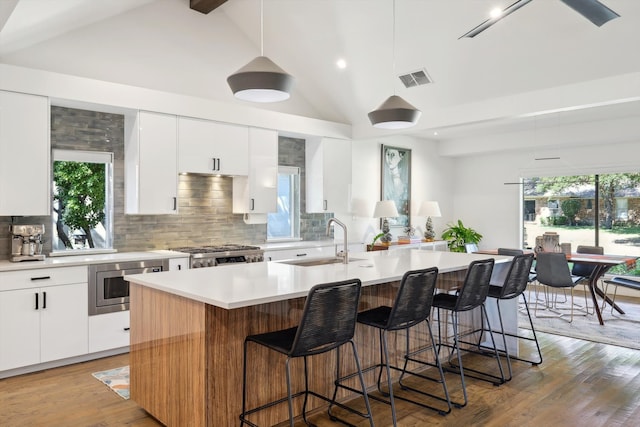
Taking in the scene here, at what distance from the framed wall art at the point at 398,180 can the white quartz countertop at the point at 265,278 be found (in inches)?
151

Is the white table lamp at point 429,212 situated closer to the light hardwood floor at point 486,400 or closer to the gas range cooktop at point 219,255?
the gas range cooktop at point 219,255

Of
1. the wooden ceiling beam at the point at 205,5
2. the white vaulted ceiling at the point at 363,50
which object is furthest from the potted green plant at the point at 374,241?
the wooden ceiling beam at the point at 205,5

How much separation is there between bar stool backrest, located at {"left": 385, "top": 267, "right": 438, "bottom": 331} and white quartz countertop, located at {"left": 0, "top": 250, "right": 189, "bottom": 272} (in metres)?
2.65

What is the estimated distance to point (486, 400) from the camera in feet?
11.0

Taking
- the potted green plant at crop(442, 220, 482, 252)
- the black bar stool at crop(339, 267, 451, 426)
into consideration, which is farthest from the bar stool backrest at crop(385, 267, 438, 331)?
the potted green plant at crop(442, 220, 482, 252)

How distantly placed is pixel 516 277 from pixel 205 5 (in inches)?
172

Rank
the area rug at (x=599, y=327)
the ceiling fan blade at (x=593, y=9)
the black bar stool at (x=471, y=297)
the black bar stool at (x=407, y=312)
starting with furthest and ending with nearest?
the area rug at (x=599, y=327) < the black bar stool at (x=471, y=297) < the ceiling fan blade at (x=593, y=9) < the black bar stool at (x=407, y=312)

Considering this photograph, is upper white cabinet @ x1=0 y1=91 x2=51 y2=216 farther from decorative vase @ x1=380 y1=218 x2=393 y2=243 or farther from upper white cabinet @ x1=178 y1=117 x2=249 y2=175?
decorative vase @ x1=380 y1=218 x2=393 y2=243

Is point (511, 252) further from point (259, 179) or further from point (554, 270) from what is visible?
point (259, 179)

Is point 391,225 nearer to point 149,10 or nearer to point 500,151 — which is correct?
point 500,151

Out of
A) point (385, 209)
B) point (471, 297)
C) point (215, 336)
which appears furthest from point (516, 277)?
point (385, 209)

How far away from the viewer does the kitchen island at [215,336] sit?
8.26 ft

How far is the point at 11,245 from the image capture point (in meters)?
4.19

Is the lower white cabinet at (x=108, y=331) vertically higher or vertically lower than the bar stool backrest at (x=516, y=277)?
lower
